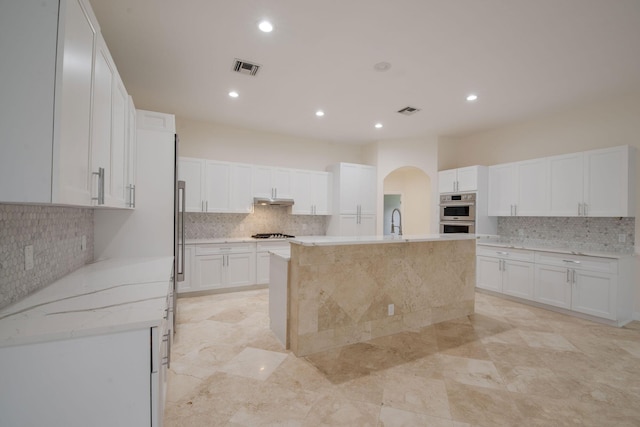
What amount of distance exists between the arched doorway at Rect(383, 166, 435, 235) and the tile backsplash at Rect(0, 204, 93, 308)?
7.00 meters

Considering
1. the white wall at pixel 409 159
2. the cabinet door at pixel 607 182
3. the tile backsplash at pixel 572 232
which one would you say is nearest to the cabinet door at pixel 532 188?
the tile backsplash at pixel 572 232

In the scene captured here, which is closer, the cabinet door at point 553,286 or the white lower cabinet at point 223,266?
the cabinet door at point 553,286

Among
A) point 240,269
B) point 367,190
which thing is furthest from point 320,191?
point 240,269

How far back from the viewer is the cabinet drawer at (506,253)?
4.38 m

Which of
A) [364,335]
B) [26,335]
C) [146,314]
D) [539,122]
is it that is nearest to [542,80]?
[539,122]

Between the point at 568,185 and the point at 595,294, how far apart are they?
1.49 metres

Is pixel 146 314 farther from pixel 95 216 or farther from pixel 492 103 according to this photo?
pixel 492 103

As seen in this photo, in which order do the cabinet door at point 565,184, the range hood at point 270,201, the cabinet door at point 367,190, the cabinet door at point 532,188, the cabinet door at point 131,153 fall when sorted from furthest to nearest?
the cabinet door at point 367,190 → the range hood at point 270,201 → the cabinet door at point 532,188 → the cabinet door at point 565,184 → the cabinet door at point 131,153

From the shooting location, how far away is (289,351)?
9.36 feet

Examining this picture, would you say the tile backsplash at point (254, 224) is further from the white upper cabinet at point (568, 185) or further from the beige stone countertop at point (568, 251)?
the white upper cabinet at point (568, 185)

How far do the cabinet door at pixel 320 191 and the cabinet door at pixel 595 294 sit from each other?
13.2 ft

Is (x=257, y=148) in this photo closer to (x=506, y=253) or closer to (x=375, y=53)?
(x=375, y=53)

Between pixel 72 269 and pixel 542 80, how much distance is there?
5034 mm

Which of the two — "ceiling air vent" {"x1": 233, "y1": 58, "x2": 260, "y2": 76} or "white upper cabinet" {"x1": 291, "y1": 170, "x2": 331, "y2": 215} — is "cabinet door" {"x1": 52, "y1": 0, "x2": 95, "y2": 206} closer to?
"ceiling air vent" {"x1": 233, "y1": 58, "x2": 260, "y2": 76}
